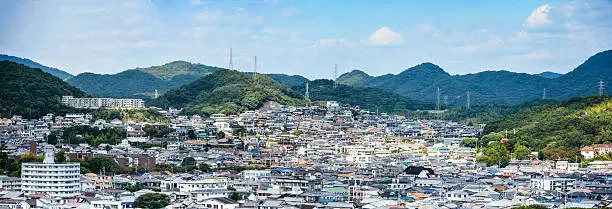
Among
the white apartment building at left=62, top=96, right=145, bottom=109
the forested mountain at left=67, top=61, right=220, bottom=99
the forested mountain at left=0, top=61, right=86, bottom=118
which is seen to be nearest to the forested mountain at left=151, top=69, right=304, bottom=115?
the white apartment building at left=62, top=96, right=145, bottom=109

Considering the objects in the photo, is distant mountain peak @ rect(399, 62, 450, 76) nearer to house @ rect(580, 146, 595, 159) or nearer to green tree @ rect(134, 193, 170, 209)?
house @ rect(580, 146, 595, 159)

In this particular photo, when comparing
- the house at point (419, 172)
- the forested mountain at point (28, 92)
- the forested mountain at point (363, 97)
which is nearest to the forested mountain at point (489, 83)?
the forested mountain at point (363, 97)

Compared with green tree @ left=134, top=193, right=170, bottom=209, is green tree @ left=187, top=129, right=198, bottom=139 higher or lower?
higher

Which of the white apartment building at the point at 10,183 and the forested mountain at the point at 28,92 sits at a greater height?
the forested mountain at the point at 28,92

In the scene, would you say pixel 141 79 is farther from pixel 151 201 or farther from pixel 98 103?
pixel 151 201

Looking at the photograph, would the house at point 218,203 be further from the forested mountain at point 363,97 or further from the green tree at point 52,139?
the forested mountain at point 363,97

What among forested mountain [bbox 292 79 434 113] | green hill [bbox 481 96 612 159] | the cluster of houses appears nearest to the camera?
the cluster of houses
